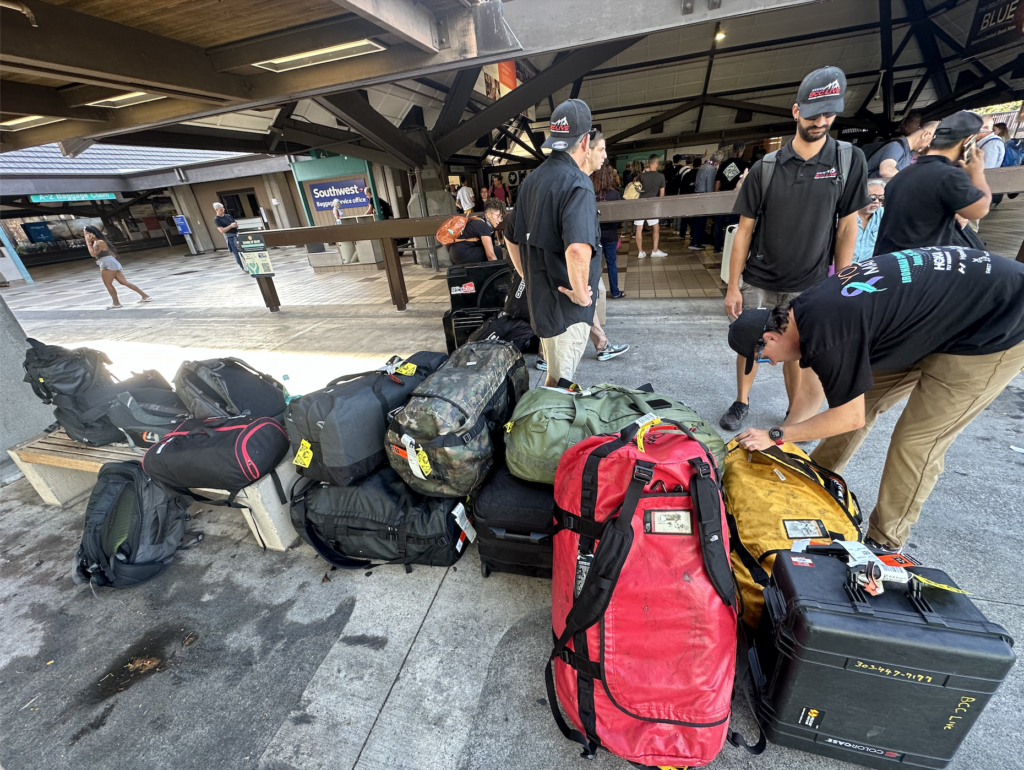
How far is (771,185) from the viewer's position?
2.41 metres

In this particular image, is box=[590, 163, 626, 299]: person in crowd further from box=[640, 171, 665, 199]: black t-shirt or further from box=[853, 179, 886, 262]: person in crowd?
box=[853, 179, 886, 262]: person in crowd

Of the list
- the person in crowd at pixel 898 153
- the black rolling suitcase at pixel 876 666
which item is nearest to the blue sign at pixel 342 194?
the person in crowd at pixel 898 153

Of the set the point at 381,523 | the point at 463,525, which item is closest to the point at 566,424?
the point at 463,525

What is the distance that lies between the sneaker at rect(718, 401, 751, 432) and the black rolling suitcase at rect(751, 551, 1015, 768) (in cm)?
162

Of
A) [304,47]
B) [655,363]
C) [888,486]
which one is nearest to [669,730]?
[888,486]

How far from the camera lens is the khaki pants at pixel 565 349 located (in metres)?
2.58

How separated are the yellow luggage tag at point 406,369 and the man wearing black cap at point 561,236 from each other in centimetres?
81

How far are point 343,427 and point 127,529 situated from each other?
135cm

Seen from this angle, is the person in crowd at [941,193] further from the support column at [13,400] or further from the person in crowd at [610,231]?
the support column at [13,400]

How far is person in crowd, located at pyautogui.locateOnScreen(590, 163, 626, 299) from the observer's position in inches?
197

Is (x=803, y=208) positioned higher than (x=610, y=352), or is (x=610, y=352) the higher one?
(x=803, y=208)

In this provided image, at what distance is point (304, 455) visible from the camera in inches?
77.3

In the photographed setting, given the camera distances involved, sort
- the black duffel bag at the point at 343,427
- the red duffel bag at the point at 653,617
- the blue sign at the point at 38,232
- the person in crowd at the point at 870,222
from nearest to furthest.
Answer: the red duffel bag at the point at 653,617 → the black duffel bag at the point at 343,427 → the person in crowd at the point at 870,222 → the blue sign at the point at 38,232

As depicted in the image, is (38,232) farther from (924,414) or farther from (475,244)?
(924,414)
